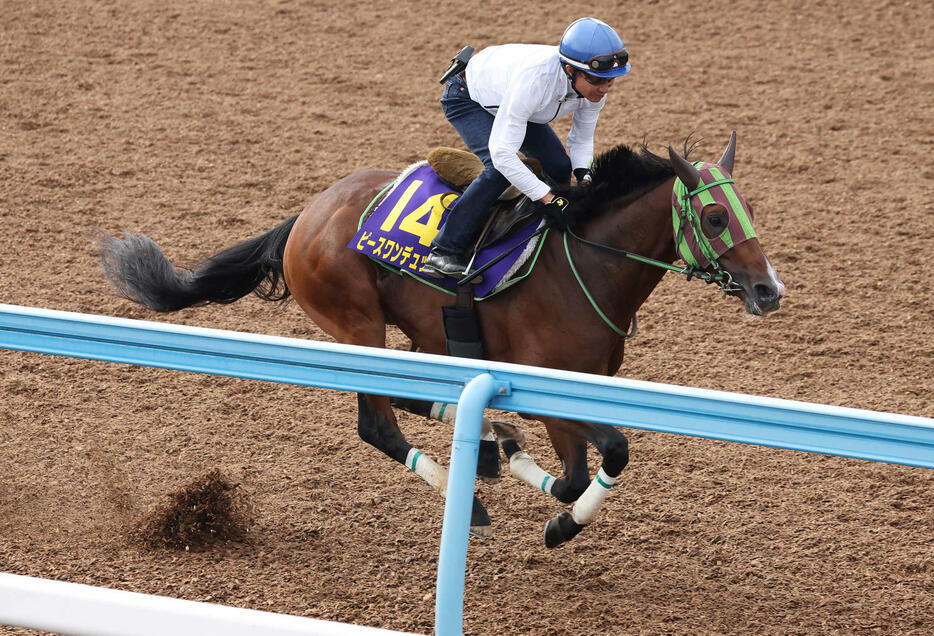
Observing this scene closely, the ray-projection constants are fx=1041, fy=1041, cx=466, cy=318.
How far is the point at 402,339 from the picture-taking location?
6465 millimetres

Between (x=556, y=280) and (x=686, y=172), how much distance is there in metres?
0.73

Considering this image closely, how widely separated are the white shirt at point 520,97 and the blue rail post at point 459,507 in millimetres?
2144

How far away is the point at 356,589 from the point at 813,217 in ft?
16.4

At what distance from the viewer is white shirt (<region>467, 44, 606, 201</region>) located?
13.9 feet

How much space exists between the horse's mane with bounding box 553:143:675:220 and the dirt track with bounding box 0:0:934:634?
1.47 meters

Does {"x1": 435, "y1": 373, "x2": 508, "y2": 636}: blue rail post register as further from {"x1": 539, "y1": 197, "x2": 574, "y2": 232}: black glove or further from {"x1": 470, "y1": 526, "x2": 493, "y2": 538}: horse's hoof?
{"x1": 470, "y1": 526, "x2": 493, "y2": 538}: horse's hoof

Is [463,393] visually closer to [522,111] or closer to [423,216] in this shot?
[522,111]

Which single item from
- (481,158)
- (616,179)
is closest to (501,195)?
(481,158)

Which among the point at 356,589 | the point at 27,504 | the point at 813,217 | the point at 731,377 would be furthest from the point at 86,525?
the point at 813,217

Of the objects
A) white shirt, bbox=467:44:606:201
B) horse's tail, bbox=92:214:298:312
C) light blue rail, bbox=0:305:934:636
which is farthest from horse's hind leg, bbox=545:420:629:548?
light blue rail, bbox=0:305:934:636

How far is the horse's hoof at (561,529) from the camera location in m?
4.32

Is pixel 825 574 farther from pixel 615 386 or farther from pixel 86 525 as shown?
pixel 86 525

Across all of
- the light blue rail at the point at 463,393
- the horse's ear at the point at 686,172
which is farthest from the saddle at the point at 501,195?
the light blue rail at the point at 463,393

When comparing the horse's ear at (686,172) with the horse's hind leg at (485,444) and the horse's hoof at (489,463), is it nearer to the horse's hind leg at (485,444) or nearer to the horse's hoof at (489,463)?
the horse's hind leg at (485,444)
